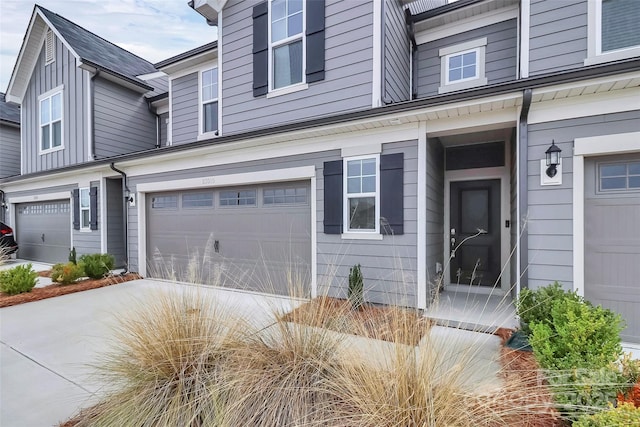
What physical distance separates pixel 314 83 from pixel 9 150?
13.7m

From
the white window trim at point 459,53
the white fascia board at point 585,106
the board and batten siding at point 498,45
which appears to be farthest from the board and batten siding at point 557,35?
the white window trim at point 459,53

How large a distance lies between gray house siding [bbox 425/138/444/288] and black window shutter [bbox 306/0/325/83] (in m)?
2.40

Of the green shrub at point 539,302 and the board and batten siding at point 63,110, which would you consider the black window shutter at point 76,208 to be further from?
the green shrub at point 539,302

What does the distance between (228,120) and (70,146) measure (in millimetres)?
6129

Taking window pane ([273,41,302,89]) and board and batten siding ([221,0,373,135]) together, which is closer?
board and batten siding ([221,0,373,135])

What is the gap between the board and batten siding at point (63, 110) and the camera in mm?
8906

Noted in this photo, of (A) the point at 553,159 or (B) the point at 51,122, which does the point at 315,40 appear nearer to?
(A) the point at 553,159

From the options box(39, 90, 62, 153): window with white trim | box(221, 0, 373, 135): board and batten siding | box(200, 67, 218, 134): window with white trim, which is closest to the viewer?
box(221, 0, 373, 135): board and batten siding

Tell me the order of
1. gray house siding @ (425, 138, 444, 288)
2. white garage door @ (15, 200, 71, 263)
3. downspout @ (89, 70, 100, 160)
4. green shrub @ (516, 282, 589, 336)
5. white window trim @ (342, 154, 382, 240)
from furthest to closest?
white garage door @ (15, 200, 71, 263) → downspout @ (89, 70, 100, 160) → gray house siding @ (425, 138, 444, 288) → white window trim @ (342, 154, 382, 240) → green shrub @ (516, 282, 589, 336)

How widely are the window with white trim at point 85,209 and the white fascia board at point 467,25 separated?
925 cm

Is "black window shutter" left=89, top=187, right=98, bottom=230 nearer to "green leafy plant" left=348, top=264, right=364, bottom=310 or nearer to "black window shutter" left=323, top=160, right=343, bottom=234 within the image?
"black window shutter" left=323, top=160, right=343, bottom=234

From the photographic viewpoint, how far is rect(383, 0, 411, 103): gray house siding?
521cm

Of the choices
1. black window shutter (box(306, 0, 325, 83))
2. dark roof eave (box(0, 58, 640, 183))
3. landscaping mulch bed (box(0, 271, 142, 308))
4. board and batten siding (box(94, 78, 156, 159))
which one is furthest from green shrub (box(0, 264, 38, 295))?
black window shutter (box(306, 0, 325, 83))

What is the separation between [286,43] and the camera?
5.84m
